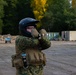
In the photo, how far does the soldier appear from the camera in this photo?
4914 millimetres

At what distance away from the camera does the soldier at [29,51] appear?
491cm

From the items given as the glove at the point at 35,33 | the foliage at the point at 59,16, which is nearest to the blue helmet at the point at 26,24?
the glove at the point at 35,33

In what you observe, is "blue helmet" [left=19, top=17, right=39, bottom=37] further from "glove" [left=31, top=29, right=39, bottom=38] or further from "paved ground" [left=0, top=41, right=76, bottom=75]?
"paved ground" [left=0, top=41, right=76, bottom=75]

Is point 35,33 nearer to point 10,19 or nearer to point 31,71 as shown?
point 31,71

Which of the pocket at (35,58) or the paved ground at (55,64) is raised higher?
the pocket at (35,58)

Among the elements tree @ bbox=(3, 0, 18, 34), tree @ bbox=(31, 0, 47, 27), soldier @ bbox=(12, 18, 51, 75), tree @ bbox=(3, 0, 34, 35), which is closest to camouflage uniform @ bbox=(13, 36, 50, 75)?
soldier @ bbox=(12, 18, 51, 75)

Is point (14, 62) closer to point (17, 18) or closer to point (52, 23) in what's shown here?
point (52, 23)

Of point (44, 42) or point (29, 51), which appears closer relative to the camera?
point (44, 42)

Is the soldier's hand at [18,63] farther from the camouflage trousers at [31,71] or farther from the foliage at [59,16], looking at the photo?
the foliage at [59,16]

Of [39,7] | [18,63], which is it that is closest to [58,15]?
[39,7]

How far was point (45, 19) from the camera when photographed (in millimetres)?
86875

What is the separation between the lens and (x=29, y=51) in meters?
5.00

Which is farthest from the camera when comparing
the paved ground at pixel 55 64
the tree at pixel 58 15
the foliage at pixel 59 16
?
the tree at pixel 58 15

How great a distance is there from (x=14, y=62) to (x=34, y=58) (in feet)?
0.94
